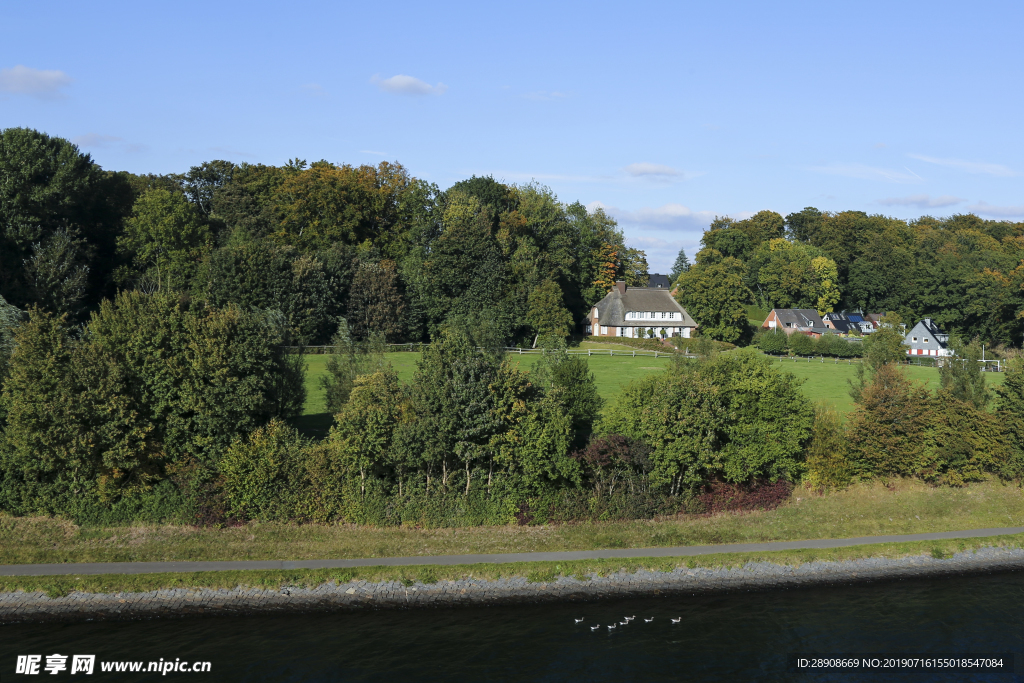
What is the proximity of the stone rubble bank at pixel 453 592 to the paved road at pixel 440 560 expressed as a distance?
46.6 inches

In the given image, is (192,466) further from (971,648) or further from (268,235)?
(268,235)

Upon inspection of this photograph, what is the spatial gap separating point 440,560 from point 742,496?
13.2 meters

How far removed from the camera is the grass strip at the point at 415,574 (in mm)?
24266

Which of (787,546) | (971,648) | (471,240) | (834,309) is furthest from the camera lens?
(834,309)

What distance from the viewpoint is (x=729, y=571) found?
2678cm

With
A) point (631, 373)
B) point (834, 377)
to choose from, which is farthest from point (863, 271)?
point (631, 373)

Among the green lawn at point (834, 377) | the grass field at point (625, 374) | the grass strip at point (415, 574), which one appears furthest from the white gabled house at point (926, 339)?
the grass strip at point (415, 574)

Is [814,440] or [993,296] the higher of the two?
[993,296]

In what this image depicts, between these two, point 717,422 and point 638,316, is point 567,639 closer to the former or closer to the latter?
Answer: point 717,422

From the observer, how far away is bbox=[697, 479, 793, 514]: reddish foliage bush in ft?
105

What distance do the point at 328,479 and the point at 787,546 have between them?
17.3 m

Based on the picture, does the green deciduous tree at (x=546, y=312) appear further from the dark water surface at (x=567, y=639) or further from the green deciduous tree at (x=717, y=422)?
the dark water surface at (x=567, y=639)

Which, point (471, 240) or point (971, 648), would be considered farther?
point (471, 240)

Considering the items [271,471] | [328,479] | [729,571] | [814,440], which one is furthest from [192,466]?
[814,440]
